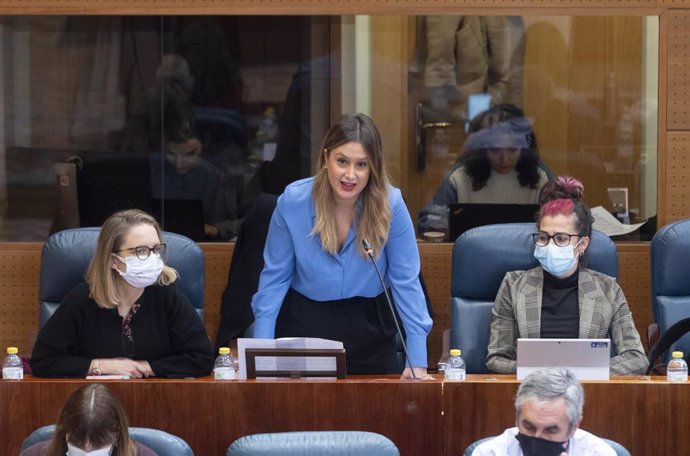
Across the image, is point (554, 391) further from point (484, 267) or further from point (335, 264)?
point (484, 267)

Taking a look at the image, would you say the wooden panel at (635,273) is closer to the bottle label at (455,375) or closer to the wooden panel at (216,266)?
the wooden panel at (216,266)

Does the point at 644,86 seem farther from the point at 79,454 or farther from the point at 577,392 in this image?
the point at 79,454

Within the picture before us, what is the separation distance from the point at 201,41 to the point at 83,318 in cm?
166

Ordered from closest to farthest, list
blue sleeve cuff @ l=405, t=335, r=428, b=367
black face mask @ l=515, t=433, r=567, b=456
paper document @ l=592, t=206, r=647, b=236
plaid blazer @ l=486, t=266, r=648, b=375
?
black face mask @ l=515, t=433, r=567, b=456 → blue sleeve cuff @ l=405, t=335, r=428, b=367 → plaid blazer @ l=486, t=266, r=648, b=375 → paper document @ l=592, t=206, r=647, b=236

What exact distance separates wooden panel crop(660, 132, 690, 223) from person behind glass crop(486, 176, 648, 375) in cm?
96

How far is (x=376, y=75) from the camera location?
546 centimetres

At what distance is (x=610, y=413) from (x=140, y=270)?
155 centimetres

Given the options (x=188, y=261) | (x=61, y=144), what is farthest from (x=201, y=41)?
(x=188, y=261)

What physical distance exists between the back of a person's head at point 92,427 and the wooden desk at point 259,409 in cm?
45

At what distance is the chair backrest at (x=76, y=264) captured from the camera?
464 cm

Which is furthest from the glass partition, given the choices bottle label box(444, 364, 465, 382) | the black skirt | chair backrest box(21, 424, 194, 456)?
chair backrest box(21, 424, 194, 456)

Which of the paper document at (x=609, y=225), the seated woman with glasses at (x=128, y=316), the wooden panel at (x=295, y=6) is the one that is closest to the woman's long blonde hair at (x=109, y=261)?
the seated woman with glasses at (x=128, y=316)

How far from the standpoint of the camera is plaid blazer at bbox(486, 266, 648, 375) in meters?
4.46

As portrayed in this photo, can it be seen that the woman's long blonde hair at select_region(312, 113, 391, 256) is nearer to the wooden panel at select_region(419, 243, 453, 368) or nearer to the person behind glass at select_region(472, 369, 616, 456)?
the person behind glass at select_region(472, 369, 616, 456)
